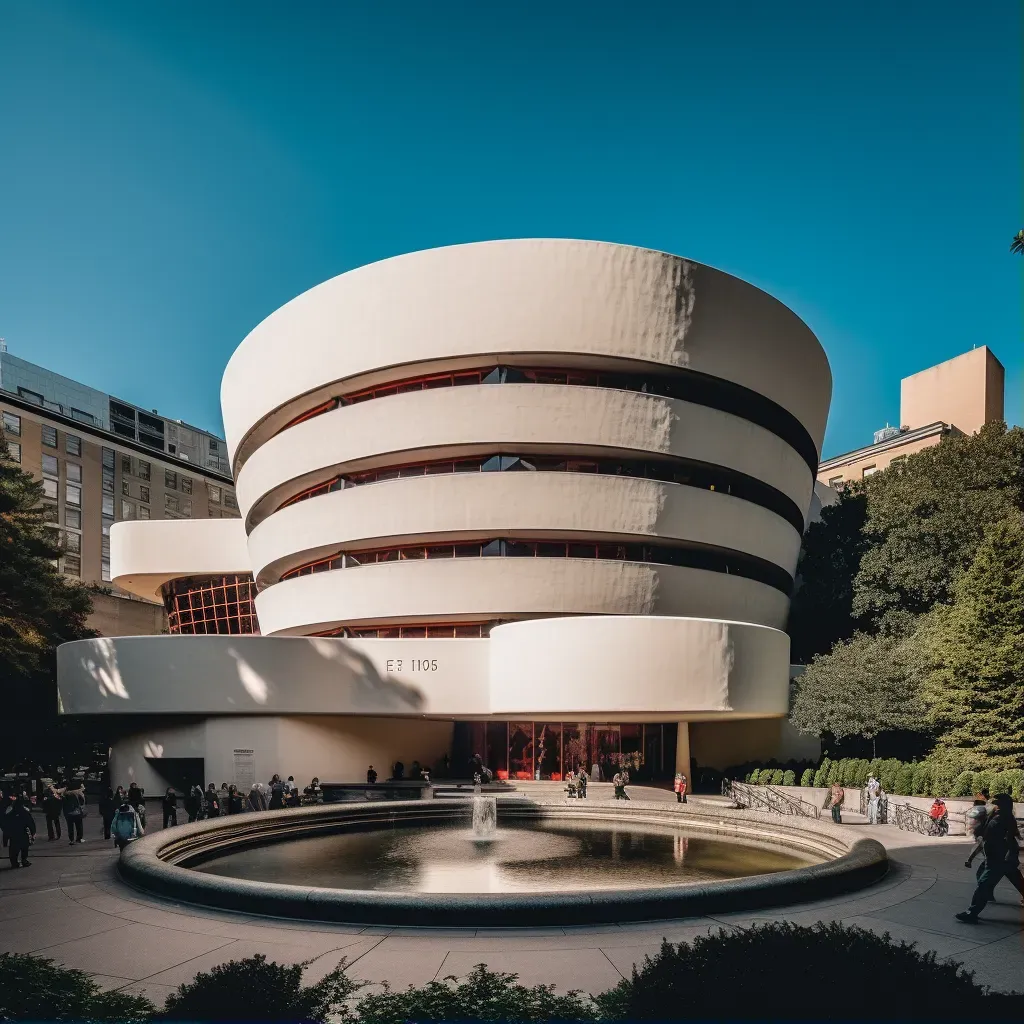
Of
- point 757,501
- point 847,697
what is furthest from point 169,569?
point 847,697

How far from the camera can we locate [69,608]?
129 ft

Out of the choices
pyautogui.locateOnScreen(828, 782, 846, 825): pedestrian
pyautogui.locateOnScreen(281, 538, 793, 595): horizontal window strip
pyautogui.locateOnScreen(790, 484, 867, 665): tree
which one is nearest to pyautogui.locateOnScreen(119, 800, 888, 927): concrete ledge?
pyautogui.locateOnScreen(828, 782, 846, 825): pedestrian

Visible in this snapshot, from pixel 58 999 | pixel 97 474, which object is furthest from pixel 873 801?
pixel 97 474

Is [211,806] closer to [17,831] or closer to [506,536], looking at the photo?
[17,831]

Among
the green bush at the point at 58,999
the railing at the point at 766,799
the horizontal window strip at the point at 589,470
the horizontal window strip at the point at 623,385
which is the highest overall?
the horizontal window strip at the point at 623,385

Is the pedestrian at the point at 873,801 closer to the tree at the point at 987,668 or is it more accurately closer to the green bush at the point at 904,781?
the green bush at the point at 904,781

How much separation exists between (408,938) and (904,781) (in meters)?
20.1

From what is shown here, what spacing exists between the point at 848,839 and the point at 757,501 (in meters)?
25.2

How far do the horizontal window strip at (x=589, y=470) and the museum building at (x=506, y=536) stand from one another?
12cm

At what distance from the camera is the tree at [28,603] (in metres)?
30.3

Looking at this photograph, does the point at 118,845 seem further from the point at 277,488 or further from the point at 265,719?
the point at 277,488

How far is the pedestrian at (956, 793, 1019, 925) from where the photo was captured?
32.9 ft

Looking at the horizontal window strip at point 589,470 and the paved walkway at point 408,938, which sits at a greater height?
the horizontal window strip at point 589,470

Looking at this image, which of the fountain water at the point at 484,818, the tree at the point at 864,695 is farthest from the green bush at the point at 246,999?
the tree at the point at 864,695
